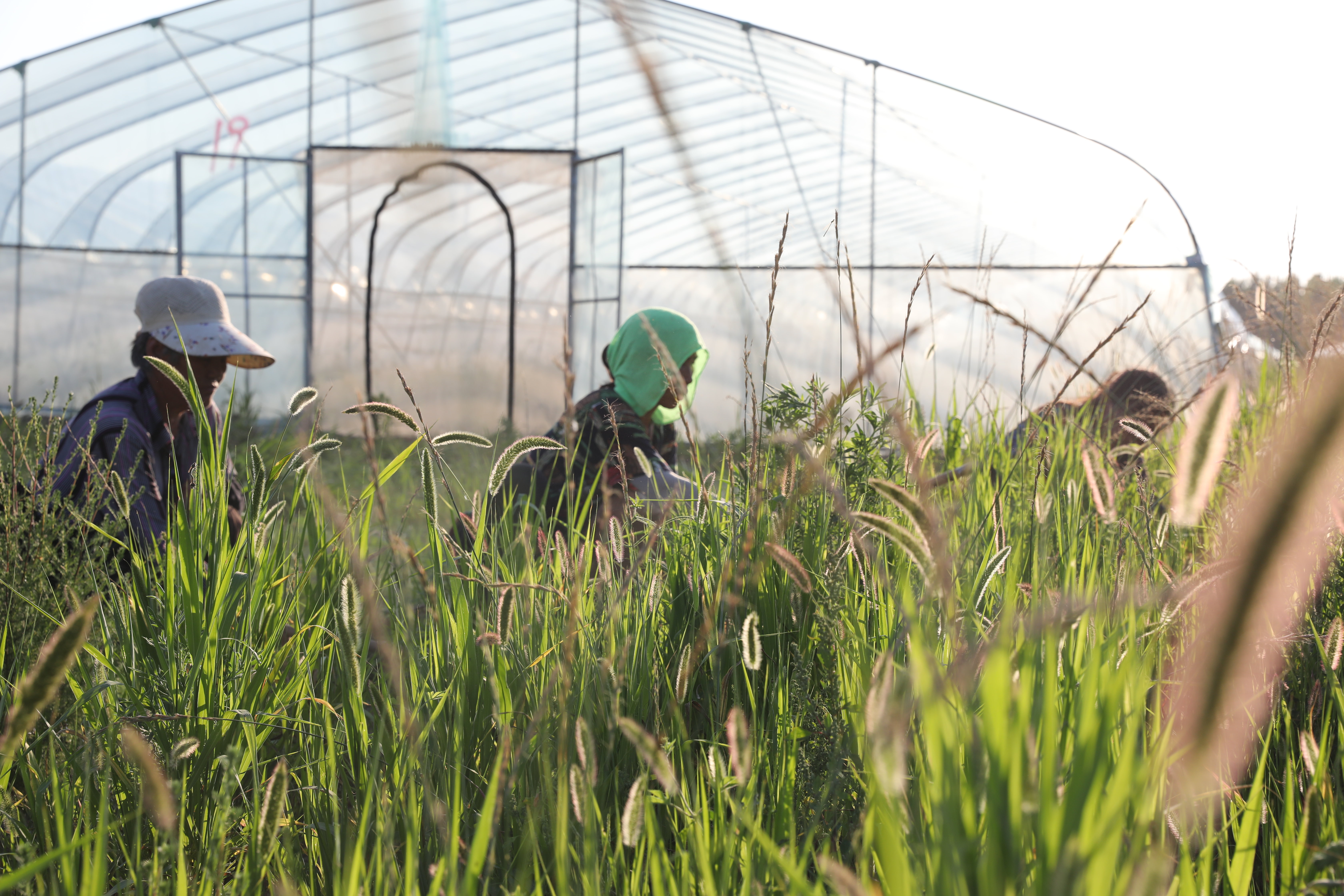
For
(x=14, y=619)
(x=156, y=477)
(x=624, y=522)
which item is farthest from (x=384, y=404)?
(x=156, y=477)

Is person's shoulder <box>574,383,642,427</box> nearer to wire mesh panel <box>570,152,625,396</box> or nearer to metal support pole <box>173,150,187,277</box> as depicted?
wire mesh panel <box>570,152,625,396</box>

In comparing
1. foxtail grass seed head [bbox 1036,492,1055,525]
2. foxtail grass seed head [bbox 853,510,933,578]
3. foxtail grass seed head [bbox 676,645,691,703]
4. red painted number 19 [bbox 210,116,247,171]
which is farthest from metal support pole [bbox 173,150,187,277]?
foxtail grass seed head [bbox 853,510,933,578]

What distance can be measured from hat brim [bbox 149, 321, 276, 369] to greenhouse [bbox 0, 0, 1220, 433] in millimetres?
6329

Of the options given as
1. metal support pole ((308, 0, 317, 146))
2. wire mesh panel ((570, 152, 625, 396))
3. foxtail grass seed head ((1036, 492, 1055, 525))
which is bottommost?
foxtail grass seed head ((1036, 492, 1055, 525))

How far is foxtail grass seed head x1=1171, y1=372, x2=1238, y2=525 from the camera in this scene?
55cm

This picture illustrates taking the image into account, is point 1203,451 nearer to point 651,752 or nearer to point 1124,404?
point 651,752

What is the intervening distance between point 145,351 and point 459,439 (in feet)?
7.04

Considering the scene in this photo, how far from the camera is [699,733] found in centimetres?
137

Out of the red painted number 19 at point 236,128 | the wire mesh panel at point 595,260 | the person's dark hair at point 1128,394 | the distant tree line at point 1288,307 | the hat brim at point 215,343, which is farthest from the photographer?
the red painted number 19 at point 236,128

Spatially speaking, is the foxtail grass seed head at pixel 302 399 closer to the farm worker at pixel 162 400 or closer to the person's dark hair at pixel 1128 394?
the farm worker at pixel 162 400

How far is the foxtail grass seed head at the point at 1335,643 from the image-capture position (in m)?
1.11

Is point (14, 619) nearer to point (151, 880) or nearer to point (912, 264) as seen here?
point (151, 880)

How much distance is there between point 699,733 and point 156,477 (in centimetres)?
169

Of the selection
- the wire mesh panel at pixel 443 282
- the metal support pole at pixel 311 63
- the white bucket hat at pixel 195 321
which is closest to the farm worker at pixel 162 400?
the white bucket hat at pixel 195 321
